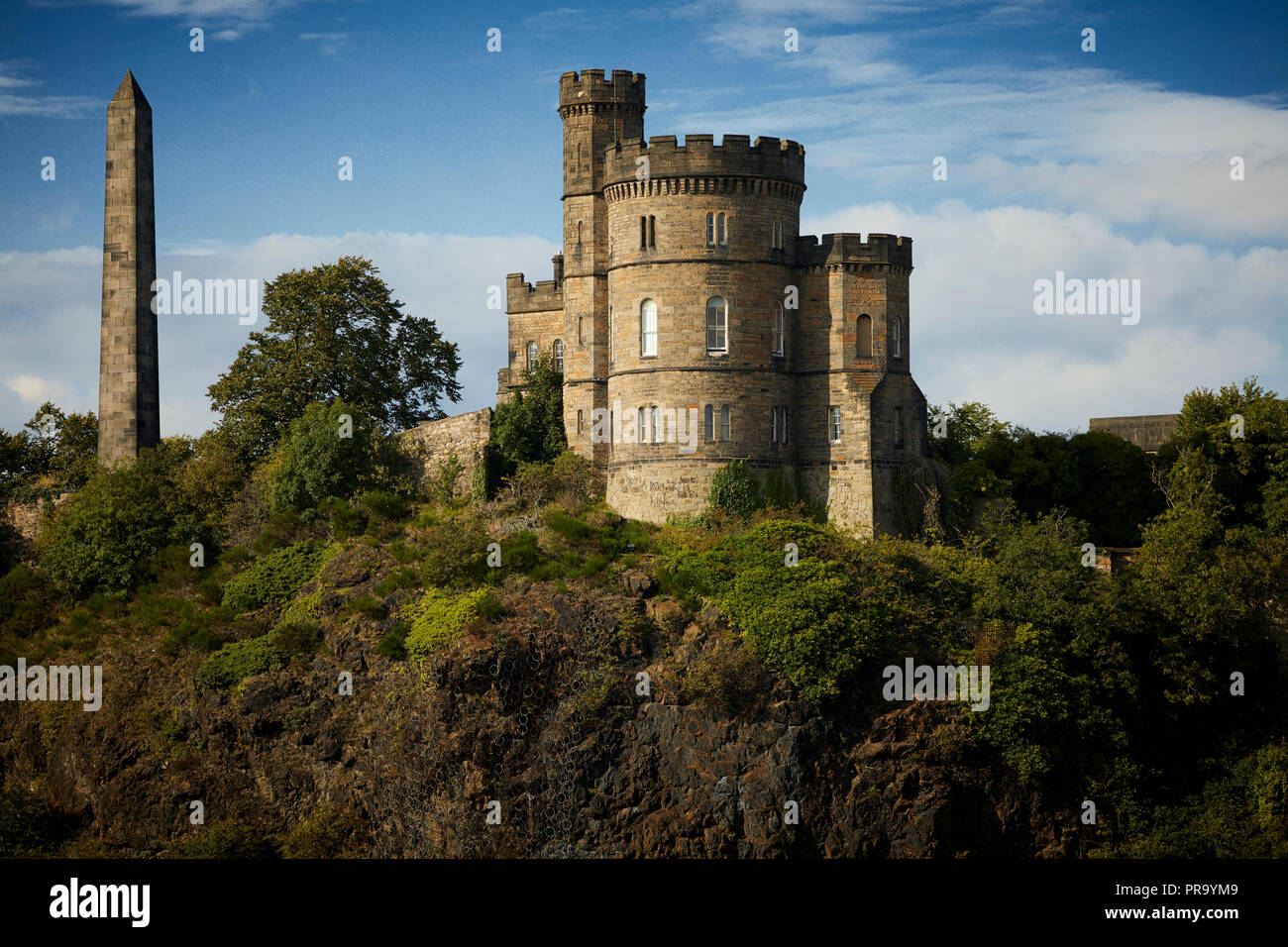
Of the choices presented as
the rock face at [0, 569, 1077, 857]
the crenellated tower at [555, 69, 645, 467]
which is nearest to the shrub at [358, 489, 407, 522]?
the rock face at [0, 569, 1077, 857]

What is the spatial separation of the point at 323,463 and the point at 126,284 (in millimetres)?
12111

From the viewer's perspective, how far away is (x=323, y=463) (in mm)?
56094

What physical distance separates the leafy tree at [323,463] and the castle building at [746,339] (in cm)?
895

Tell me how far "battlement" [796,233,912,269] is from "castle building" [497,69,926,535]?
5 cm

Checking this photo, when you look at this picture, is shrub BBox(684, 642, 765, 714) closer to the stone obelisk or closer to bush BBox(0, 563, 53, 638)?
bush BBox(0, 563, 53, 638)

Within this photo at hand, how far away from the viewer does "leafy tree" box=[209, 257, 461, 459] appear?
204 feet

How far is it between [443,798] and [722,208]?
71.4ft

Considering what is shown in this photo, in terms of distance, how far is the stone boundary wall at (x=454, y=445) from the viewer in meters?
57.3

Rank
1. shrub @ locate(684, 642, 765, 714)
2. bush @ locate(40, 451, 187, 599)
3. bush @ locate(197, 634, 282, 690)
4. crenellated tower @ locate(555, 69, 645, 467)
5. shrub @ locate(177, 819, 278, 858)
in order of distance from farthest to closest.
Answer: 1. crenellated tower @ locate(555, 69, 645, 467)
2. bush @ locate(40, 451, 187, 599)
3. bush @ locate(197, 634, 282, 690)
4. shrub @ locate(177, 819, 278, 858)
5. shrub @ locate(684, 642, 765, 714)

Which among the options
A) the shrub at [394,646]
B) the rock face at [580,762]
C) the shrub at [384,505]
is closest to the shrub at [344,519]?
the shrub at [384,505]

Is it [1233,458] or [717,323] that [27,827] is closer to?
[717,323]

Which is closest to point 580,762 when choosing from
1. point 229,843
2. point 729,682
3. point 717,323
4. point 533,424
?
point 729,682
